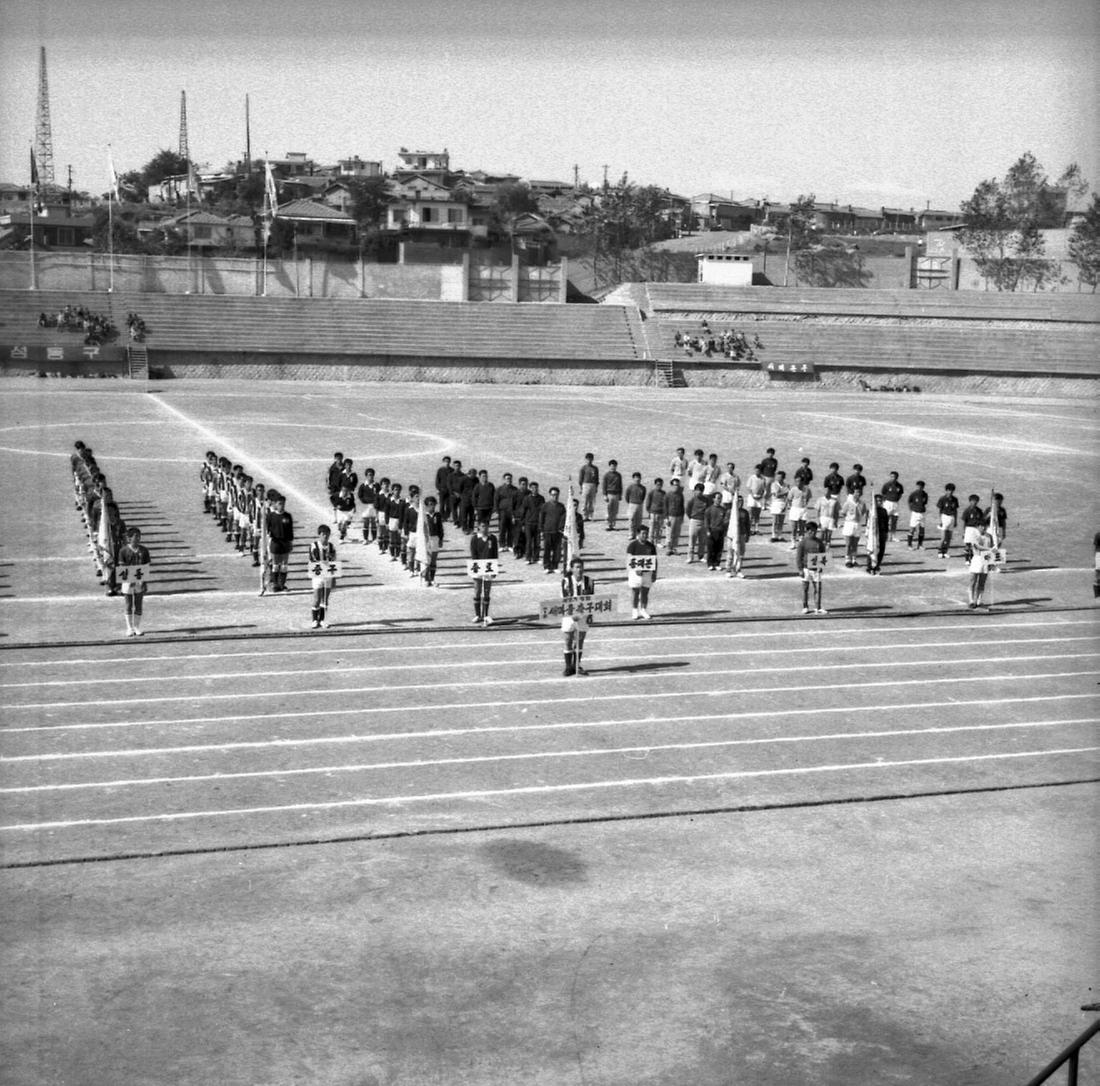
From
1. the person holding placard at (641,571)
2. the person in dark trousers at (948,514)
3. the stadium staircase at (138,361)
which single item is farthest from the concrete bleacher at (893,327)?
the person holding placard at (641,571)

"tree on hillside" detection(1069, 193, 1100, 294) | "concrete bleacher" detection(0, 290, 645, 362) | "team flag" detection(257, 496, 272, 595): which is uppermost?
"tree on hillside" detection(1069, 193, 1100, 294)

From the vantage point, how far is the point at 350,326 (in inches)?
2990

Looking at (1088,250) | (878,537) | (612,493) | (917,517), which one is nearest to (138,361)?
(612,493)

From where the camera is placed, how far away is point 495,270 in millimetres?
89562

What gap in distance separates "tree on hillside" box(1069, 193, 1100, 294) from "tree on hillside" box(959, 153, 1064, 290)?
271cm

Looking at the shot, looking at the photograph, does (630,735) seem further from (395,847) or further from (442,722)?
(395,847)

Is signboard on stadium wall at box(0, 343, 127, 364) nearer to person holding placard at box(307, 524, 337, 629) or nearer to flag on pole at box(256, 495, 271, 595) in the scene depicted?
flag on pole at box(256, 495, 271, 595)

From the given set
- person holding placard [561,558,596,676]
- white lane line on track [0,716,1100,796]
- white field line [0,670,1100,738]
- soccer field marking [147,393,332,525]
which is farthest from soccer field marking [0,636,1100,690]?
soccer field marking [147,393,332,525]

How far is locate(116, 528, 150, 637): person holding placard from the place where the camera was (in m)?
20.1

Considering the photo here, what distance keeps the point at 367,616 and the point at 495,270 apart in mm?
69733

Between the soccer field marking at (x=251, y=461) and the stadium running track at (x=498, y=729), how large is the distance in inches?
474

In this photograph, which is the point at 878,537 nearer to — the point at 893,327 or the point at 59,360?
the point at 59,360

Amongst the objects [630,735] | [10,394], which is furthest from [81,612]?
[10,394]

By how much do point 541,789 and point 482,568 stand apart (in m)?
6.83
